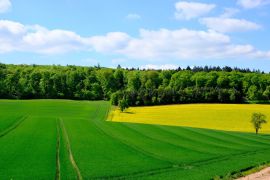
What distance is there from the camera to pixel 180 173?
3117 centimetres

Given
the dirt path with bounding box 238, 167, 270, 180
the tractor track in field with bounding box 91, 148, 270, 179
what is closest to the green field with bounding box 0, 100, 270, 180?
the tractor track in field with bounding box 91, 148, 270, 179

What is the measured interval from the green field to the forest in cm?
7029

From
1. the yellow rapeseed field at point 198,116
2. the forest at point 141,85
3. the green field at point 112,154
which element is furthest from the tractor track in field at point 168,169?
the forest at point 141,85

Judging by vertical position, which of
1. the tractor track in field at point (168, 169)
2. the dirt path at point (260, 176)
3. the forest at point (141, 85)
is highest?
the forest at point (141, 85)

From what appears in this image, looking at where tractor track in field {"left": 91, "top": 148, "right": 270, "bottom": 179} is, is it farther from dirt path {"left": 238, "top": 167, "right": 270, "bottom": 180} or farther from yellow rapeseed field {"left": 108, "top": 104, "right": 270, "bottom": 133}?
yellow rapeseed field {"left": 108, "top": 104, "right": 270, "bottom": 133}

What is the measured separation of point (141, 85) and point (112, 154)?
126476 mm

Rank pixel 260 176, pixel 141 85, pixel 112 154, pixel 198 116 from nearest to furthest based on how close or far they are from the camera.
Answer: pixel 260 176 → pixel 112 154 → pixel 198 116 → pixel 141 85

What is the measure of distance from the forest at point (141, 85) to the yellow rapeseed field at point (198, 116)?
12.8 m

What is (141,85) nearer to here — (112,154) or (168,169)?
(112,154)

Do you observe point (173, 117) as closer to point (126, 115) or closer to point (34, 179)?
point (126, 115)

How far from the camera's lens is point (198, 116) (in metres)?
103

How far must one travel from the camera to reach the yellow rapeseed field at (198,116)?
303 ft

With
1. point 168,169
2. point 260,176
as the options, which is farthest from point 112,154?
point 260,176

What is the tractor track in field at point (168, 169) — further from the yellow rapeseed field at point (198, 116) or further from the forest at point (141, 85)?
the forest at point (141, 85)
